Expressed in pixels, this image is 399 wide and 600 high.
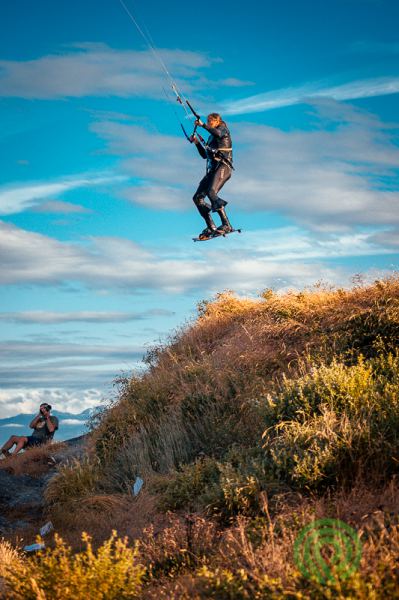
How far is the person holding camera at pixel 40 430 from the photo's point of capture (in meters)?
21.6

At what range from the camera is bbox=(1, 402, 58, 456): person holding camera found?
21.6m

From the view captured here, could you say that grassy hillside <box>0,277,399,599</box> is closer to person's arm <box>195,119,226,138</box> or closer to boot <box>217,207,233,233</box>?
boot <box>217,207,233,233</box>

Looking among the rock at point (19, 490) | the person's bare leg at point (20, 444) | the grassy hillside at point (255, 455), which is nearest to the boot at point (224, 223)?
the grassy hillside at point (255, 455)

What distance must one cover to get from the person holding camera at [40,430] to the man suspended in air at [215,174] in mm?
8750

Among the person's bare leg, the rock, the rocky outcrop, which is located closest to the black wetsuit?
the rocky outcrop

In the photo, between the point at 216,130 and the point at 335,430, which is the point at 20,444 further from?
the point at 335,430

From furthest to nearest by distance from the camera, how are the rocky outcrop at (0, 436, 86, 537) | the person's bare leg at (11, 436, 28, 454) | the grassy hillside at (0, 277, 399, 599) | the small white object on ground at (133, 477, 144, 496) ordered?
the person's bare leg at (11, 436, 28, 454) < the rocky outcrop at (0, 436, 86, 537) < the small white object on ground at (133, 477, 144, 496) < the grassy hillside at (0, 277, 399, 599)

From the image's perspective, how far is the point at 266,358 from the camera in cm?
1356

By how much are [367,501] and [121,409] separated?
980cm

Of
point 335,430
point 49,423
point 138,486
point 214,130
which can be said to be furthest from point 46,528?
point 49,423

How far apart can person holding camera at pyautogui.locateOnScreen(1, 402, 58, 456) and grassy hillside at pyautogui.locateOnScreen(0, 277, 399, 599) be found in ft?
18.4

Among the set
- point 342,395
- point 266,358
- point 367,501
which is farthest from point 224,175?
point 367,501

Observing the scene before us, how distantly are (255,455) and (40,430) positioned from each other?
1422 cm

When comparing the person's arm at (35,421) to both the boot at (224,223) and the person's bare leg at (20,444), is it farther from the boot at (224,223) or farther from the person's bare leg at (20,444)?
the boot at (224,223)
